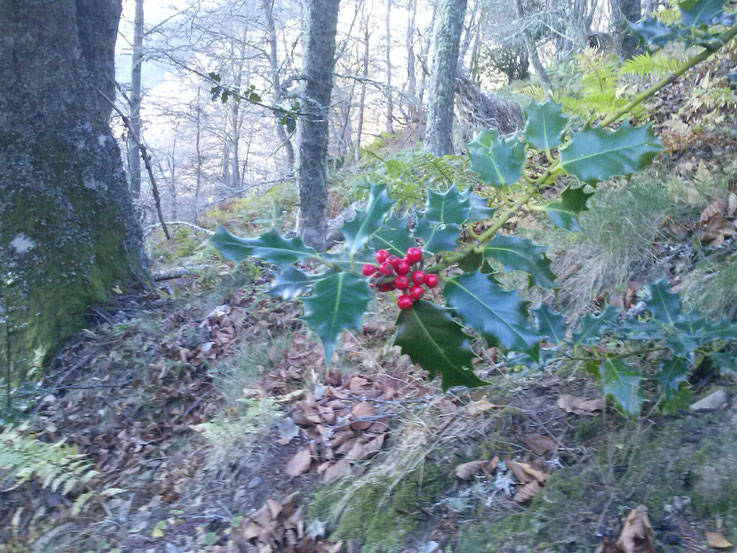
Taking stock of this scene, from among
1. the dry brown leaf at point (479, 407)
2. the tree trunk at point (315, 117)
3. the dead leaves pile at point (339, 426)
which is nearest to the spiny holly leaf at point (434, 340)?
the dry brown leaf at point (479, 407)

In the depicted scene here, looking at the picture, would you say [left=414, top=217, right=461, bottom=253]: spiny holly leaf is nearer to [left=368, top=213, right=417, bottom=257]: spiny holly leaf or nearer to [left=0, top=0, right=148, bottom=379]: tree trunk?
[left=368, top=213, right=417, bottom=257]: spiny holly leaf

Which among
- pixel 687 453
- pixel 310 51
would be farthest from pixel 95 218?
pixel 687 453

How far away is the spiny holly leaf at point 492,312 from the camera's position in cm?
129

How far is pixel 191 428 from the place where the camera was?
3.40 metres

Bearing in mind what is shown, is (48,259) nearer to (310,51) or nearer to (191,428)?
(191,428)

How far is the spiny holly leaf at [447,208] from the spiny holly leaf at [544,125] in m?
0.28

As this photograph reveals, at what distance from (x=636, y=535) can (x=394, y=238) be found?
4.50ft

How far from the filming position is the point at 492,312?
51.6 inches

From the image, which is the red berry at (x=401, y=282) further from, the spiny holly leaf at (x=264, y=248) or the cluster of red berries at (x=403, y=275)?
the spiny holly leaf at (x=264, y=248)

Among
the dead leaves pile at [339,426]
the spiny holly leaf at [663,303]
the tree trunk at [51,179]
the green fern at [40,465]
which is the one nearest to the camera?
the spiny holly leaf at [663,303]

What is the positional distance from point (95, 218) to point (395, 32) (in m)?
15.6

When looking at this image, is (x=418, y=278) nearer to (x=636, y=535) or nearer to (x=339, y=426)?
(x=636, y=535)

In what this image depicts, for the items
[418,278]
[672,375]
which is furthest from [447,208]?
[672,375]

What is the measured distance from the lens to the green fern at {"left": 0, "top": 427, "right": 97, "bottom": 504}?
2.93 meters
